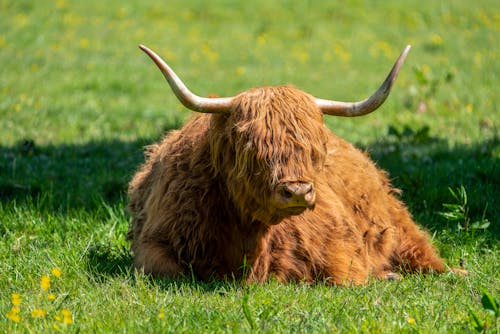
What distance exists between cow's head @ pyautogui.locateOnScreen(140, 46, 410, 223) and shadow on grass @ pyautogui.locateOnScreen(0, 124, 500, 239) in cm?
A: 173

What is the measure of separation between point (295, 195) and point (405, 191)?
2779mm

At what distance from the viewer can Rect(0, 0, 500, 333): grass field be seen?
401cm

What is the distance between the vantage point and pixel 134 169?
7527mm

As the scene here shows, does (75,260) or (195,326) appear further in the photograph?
(75,260)

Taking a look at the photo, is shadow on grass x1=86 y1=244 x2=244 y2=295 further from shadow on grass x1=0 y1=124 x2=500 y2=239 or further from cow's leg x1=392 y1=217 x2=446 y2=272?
cow's leg x1=392 y1=217 x2=446 y2=272

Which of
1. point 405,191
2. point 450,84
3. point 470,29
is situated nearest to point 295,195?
point 405,191

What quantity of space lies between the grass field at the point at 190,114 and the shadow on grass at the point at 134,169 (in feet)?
0.06

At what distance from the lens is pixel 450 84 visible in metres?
12.4

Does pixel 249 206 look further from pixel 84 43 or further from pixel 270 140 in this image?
pixel 84 43

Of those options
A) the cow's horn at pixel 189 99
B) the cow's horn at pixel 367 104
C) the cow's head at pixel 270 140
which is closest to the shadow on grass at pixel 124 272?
the cow's head at pixel 270 140

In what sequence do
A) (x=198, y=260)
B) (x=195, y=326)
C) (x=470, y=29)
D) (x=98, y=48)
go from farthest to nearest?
(x=470, y=29) < (x=98, y=48) < (x=198, y=260) < (x=195, y=326)

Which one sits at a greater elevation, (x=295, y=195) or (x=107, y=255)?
(x=295, y=195)

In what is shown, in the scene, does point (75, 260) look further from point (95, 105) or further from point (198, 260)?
point (95, 105)

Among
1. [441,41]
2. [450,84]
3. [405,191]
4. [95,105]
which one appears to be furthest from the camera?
[441,41]
